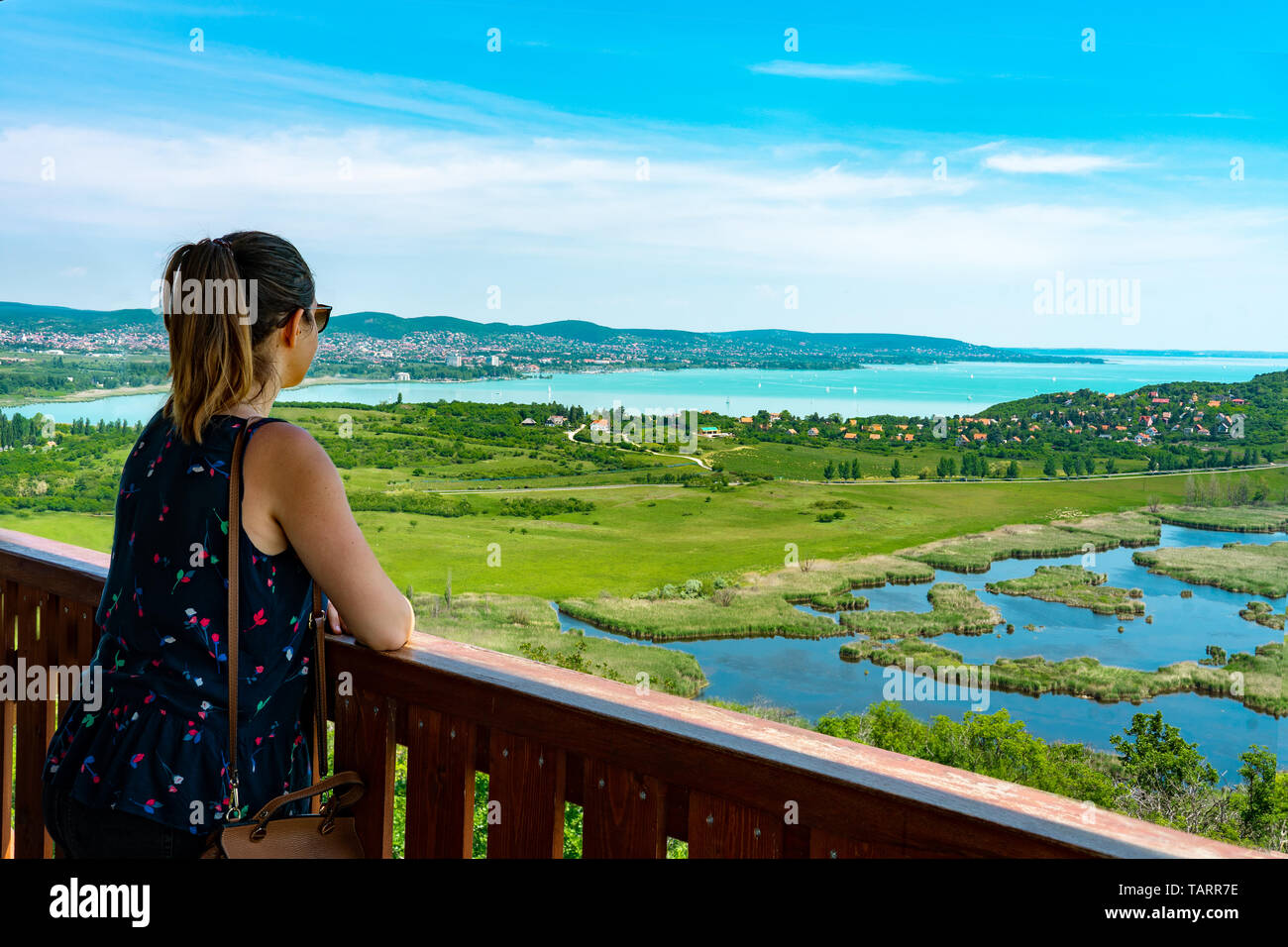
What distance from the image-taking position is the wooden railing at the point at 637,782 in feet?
2.40

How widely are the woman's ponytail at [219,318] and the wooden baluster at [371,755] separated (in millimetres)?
394

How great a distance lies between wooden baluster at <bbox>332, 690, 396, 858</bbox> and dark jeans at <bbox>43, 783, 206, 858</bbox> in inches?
8.9

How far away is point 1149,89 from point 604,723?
132ft

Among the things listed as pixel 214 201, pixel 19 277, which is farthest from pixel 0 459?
pixel 214 201

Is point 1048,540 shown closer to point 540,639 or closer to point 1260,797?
point 1260,797

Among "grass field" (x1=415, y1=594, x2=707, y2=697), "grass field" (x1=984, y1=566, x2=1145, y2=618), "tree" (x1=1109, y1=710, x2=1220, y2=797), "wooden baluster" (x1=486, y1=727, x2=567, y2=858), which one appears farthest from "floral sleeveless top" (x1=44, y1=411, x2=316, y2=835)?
"grass field" (x1=984, y1=566, x2=1145, y2=618)

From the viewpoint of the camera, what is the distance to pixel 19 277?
64.2 ft

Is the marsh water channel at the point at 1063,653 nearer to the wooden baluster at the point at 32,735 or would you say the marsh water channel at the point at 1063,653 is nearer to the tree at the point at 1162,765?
the tree at the point at 1162,765

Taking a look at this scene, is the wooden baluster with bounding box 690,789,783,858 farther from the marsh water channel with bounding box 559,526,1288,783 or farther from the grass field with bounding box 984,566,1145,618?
the grass field with bounding box 984,566,1145,618

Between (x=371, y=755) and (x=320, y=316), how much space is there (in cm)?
53

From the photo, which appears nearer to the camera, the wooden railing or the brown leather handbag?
the wooden railing

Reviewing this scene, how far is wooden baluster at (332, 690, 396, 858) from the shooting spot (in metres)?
1.15

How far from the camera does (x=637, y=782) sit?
93cm

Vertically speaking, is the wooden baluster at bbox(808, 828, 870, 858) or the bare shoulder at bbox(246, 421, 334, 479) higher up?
the bare shoulder at bbox(246, 421, 334, 479)
